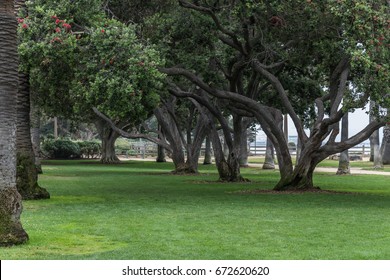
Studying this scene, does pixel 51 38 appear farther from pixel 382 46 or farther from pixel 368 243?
pixel 368 243

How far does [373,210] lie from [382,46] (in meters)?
4.56

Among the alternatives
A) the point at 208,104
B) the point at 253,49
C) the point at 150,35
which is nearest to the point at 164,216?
the point at 150,35

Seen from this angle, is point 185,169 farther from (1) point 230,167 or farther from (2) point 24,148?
(2) point 24,148

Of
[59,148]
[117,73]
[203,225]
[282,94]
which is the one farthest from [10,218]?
[59,148]

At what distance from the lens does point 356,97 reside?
24.1m

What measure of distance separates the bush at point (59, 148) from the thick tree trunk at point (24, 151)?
46.5 metres

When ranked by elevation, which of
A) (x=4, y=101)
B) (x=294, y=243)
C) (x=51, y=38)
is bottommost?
(x=294, y=243)

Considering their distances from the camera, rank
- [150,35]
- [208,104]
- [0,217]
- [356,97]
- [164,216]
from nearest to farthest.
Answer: [0,217] → [164,216] → [356,97] → [150,35] → [208,104]

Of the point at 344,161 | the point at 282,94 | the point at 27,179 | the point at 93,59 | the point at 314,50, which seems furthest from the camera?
the point at 344,161

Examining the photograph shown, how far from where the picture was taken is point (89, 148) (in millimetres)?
74125

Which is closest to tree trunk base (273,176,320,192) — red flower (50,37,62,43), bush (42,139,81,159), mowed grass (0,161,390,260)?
mowed grass (0,161,390,260)

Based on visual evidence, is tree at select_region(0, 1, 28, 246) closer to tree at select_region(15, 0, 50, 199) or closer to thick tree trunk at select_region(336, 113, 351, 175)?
tree at select_region(15, 0, 50, 199)

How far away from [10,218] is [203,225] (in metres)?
4.63

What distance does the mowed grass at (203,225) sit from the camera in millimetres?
13086
